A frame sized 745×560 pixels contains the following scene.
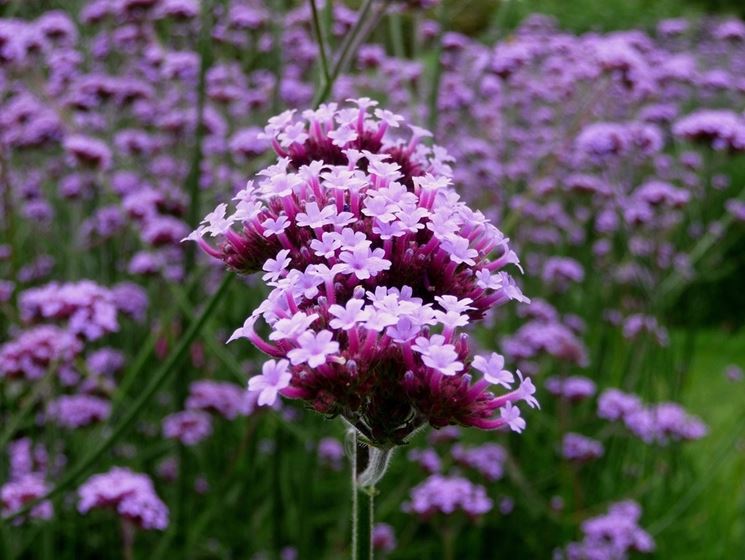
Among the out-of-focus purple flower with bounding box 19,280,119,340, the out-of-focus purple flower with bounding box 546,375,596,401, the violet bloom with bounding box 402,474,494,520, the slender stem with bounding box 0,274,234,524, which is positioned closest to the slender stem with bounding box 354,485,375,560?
the slender stem with bounding box 0,274,234,524

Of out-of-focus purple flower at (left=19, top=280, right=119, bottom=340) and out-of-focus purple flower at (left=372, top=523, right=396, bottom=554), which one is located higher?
out-of-focus purple flower at (left=19, top=280, right=119, bottom=340)

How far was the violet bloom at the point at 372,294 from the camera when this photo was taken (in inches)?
27.9

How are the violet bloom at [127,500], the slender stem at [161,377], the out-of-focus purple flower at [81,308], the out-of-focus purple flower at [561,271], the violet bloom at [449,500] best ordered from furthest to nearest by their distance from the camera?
1. the out-of-focus purple flower at [561,271]
2. the violet bloom at [449,500]
3. the out-of-focus purple flower at [81,308]
4. the violet bloom at [127,500]
5. the slender stem at [161,377]

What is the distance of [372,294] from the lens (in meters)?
0.73

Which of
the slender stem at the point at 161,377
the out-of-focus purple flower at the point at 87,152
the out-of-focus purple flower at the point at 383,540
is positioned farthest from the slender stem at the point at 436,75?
the out-of-focus purple flower at the point at 383,540

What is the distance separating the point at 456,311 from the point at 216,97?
6.62 feet

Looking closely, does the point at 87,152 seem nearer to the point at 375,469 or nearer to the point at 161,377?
the point at 161,377

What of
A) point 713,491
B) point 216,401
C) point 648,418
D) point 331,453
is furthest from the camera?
point 713,491

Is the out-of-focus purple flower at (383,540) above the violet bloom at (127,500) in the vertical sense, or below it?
below

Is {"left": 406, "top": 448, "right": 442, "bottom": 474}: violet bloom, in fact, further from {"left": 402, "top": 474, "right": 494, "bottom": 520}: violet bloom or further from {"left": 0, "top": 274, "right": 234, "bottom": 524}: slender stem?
{"left": 0, "top": 274, "right": 234, "bottom": 524}: slender stem

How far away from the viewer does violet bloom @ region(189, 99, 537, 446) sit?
2.32 ft

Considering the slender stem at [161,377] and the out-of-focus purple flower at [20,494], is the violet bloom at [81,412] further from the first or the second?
the slender stem at [161,377]

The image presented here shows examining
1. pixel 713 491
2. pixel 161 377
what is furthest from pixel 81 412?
pixel 713 491

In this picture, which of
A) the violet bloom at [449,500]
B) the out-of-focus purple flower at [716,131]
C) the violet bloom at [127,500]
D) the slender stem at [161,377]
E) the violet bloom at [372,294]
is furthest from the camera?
the out-of-focus purple flower at [716,131]
